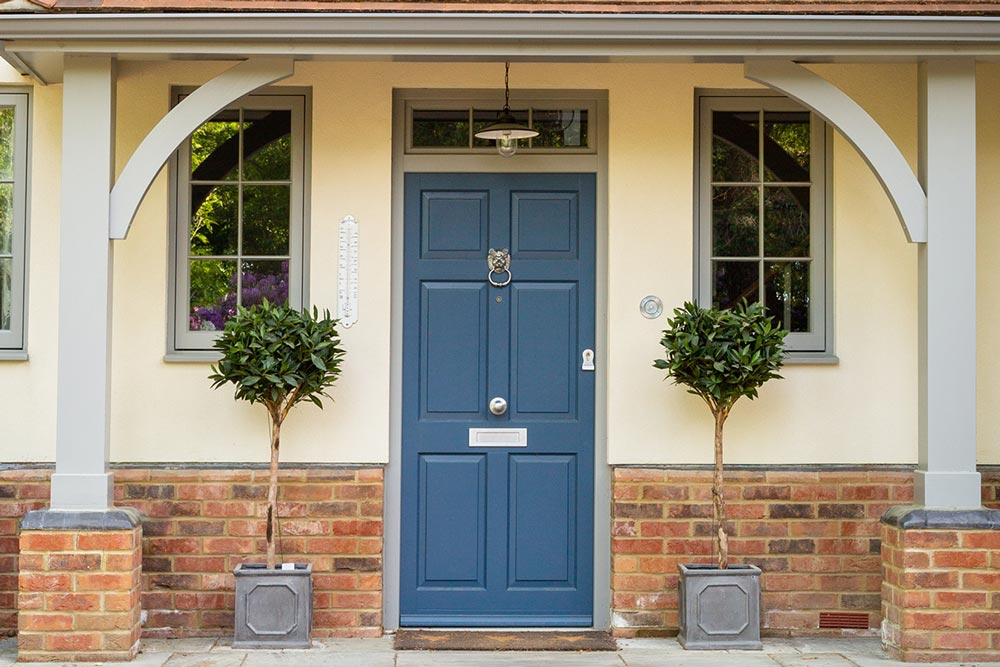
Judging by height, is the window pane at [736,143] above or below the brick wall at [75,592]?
above

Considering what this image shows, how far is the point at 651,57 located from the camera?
563 centimetres

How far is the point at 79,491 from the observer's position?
5652 millimetres

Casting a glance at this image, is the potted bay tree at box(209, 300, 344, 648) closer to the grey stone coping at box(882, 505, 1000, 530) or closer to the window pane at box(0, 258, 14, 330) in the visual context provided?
the window pane at box(0, 258, 14, 330)

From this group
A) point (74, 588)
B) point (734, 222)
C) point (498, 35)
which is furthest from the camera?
point (734, 222)

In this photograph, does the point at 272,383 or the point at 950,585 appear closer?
the point at 950,585

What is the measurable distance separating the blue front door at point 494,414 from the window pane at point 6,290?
81.9 inches

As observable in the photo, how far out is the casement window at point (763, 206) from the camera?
6535 millimetres

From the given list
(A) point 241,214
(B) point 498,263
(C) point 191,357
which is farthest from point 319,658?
(A) point 241,214

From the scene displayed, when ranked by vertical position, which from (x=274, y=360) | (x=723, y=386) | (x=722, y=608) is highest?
(x=274, y=360)

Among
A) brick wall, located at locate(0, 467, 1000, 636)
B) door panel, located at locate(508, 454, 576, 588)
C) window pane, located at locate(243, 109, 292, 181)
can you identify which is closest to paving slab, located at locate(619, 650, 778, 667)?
brick wall, located at locate(0, 467, 1000, 636)

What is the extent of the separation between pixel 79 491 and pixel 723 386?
3.11 metres

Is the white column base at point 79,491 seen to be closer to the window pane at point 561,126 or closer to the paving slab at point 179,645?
the paving slab at point 179,645

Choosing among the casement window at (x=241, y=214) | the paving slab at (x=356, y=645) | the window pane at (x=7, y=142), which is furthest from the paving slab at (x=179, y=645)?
the window pane at (x=7, y=142)

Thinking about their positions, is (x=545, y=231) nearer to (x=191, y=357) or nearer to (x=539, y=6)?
(x=539, y=6)
